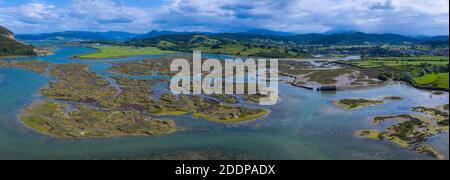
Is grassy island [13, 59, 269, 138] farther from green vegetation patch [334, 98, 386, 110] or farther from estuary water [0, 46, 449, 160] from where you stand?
green vegetation patch [334, 98, 386, 110]

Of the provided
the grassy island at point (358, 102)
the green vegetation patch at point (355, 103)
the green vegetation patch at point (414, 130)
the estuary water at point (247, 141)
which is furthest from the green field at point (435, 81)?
the estuary water at point (247, 141)

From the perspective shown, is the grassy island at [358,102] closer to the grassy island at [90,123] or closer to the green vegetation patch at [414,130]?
the green vegetation patch at [414,130]

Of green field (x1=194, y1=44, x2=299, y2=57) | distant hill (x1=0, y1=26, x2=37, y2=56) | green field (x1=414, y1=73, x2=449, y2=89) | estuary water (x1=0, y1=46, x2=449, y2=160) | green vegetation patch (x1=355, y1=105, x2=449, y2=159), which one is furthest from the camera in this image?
green field (x1=194, y1=44, x2=299, y2=57)

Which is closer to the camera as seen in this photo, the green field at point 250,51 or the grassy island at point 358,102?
the grassy island at point 358,102

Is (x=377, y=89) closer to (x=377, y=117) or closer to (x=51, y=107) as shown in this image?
(x=377, y=117)

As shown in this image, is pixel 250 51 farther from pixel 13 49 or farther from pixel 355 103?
Answer: pixel 355 103

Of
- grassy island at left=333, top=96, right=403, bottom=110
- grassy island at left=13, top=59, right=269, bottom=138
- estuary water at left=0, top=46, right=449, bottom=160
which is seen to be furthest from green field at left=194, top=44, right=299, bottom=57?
estuary water at left=0, top=46, right=449, bottom=160

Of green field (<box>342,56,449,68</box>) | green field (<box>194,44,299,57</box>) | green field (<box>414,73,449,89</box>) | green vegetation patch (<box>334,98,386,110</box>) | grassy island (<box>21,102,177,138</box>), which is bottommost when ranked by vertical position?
grassy island (<box>21,102,177,138</box>)

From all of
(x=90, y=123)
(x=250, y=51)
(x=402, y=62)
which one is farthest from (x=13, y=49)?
(x=402, y=62)

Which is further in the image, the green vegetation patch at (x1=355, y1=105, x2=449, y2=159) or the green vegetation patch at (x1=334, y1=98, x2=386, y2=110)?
the green vegetation patch at (x1=334, y1=98, x2=386, y2=110)
